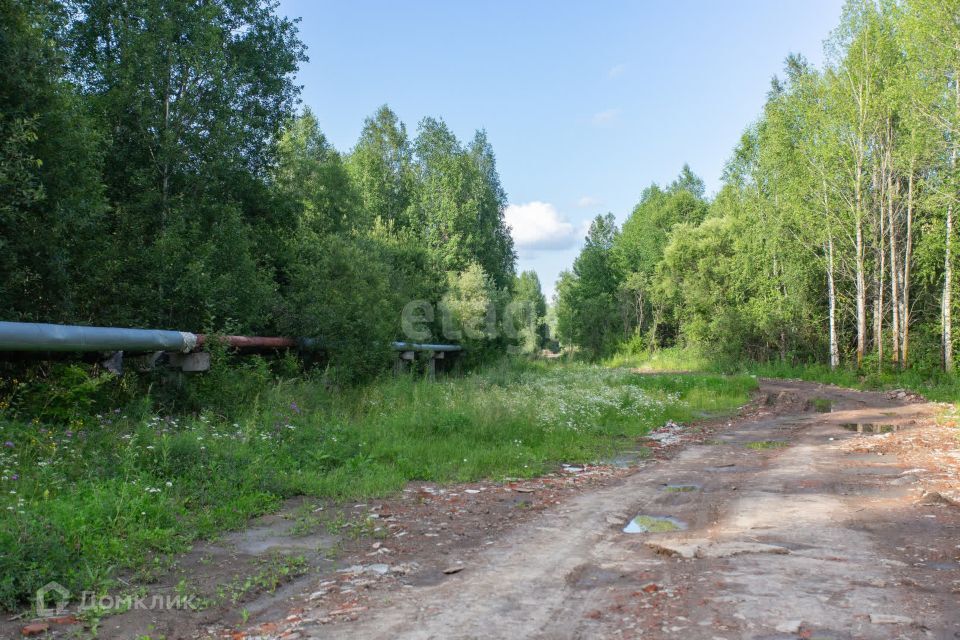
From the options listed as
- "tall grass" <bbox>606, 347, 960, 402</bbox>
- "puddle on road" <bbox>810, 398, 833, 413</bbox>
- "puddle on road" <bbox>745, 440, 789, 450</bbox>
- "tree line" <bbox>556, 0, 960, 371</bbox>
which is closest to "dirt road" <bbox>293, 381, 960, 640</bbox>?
"puddle on road" <bbox>745, 440, 789, 450</bbox>

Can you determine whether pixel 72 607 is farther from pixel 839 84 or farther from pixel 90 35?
pixel 839 84

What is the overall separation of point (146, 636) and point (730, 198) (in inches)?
1822

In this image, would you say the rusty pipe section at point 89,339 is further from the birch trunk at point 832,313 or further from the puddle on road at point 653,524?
the birch trunk at point 832,313

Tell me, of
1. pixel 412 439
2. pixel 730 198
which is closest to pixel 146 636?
pixel 412 439

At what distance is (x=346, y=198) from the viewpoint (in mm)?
33812

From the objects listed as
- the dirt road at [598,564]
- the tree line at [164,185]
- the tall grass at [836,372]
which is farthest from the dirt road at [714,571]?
the tall grass at [836,372]

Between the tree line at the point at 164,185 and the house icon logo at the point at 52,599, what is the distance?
663 centimetres

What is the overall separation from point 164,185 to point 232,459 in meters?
10.3

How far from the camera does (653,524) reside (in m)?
6.05

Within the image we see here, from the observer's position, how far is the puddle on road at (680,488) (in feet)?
25.0

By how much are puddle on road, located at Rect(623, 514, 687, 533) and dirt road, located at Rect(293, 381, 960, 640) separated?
0.23 feet

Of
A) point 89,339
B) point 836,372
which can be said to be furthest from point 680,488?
point 836,372

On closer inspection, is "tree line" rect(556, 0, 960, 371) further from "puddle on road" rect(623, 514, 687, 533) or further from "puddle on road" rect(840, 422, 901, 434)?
"puddle on road" rect(623, 514, 687, 533)

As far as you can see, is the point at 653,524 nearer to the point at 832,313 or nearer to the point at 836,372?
the point at 836,372
